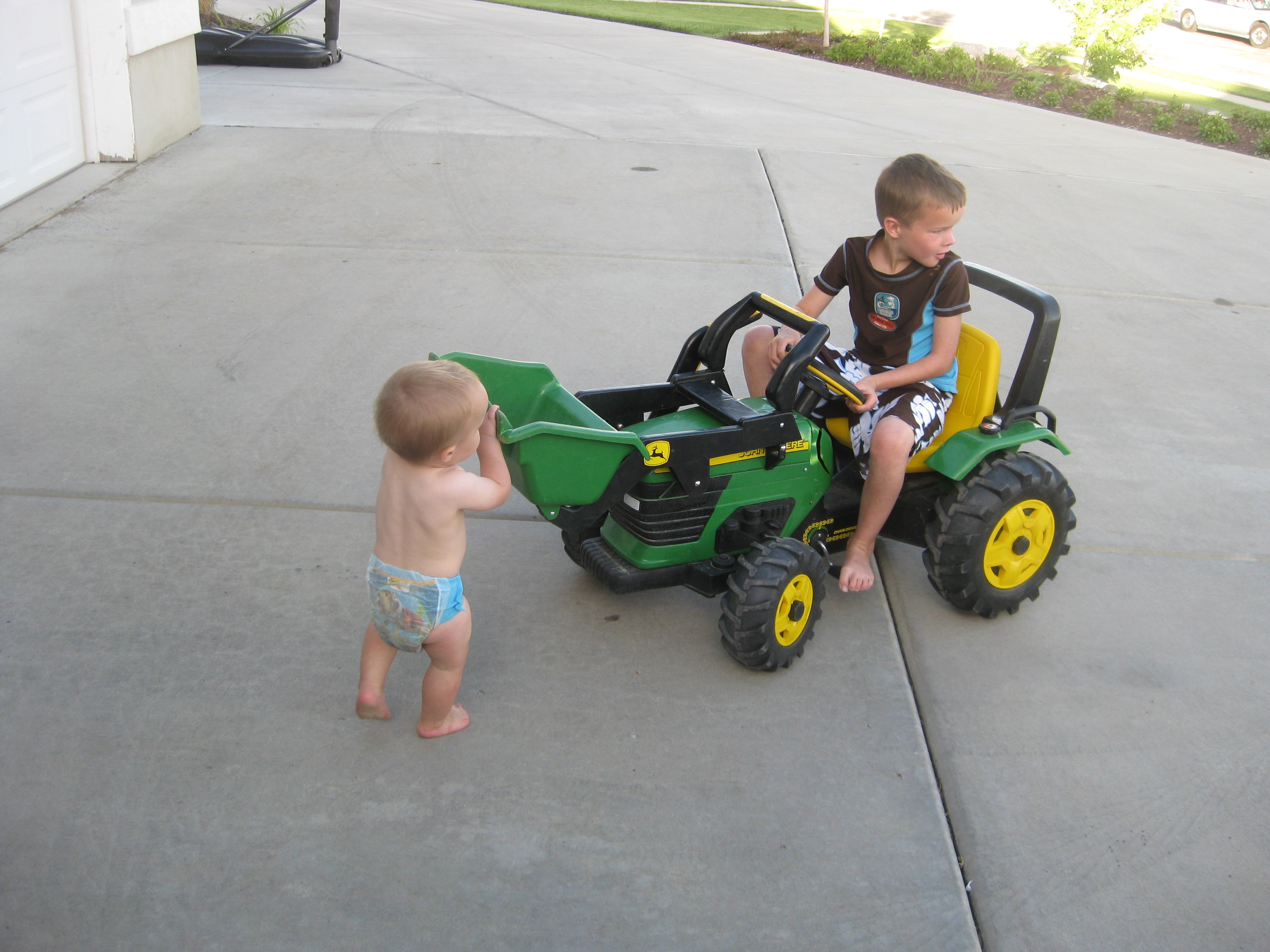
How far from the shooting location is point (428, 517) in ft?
7.44

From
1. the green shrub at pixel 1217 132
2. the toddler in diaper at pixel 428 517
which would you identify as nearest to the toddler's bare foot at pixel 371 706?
the toddler in diaper at pixel 428 517

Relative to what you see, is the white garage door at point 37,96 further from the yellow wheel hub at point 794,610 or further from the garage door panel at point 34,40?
the yellow wheel hub at point 794,610

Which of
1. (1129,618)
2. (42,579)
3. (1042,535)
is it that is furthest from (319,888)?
(1129,618)

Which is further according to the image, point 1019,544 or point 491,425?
point 1019,544

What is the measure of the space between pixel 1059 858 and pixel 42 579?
2652 mm

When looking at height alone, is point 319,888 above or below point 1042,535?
below

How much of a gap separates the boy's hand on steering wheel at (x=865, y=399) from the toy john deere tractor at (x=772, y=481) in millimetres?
24

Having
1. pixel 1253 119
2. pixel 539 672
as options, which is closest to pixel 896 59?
pixel 1253 119

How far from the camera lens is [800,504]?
3.01m

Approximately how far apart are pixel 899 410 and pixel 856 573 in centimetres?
48

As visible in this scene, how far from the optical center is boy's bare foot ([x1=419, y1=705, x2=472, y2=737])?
2.48 metres

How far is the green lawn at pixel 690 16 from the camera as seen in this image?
1540cm

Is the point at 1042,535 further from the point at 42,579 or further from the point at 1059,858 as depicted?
the point at 42,579

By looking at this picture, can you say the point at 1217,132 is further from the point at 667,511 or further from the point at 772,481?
the point at 667,511
